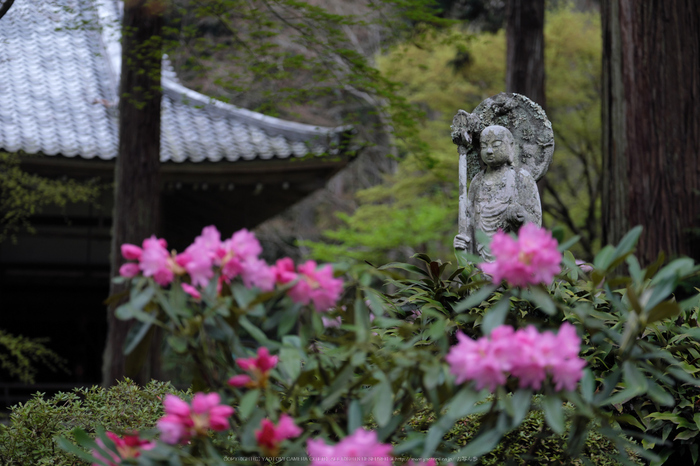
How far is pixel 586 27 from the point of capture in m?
12.4

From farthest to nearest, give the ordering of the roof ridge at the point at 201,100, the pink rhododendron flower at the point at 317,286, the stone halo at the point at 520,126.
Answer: the roof ridge at the point at 201,100, the stone halo at the point at 520,126, the pink rhododendron flower at the point at 317,286

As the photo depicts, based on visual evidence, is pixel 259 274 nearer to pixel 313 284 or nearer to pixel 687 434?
pixel 313 284

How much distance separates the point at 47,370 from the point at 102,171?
3751 mm

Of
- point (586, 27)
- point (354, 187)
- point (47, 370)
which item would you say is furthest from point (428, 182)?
point (354, 187)

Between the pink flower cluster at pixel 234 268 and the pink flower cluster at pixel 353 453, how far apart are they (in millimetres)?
407

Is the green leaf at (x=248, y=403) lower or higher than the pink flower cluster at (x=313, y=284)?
lower

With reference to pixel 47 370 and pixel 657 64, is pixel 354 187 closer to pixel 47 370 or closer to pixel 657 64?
pixel 47 370

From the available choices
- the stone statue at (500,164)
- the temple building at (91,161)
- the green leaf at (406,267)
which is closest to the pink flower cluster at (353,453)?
the green leaf at (406,267)

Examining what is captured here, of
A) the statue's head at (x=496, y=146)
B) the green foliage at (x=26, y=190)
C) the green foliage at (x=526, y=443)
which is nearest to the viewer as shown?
the green foliage at (x=526, y=443)

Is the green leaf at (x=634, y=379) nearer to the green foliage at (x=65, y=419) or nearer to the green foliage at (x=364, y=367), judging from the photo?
the green foliage at (x=364, y=367)

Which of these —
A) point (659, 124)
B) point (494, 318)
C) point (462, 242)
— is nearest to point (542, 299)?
point (494, 318)

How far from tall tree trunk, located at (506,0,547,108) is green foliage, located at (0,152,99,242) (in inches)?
212

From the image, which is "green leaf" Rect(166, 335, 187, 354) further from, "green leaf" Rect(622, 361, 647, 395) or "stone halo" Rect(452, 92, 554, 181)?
"stone halo" Rect(452, 92, 554, 181)

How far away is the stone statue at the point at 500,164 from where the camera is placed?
11.9 feet
